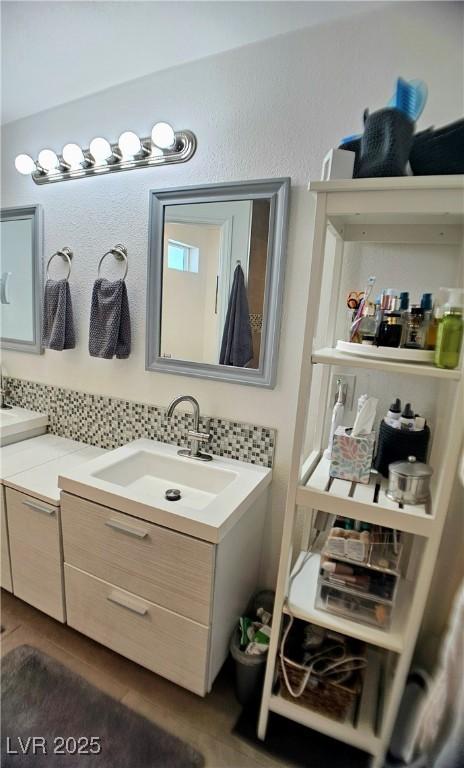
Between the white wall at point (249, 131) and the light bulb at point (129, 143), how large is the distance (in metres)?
0.09

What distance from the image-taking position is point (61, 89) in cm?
158

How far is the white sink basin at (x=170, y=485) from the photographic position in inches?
41.9

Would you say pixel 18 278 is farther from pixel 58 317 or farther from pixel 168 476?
pixel 168 476

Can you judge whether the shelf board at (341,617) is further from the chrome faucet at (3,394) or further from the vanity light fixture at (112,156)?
the chrome faucet at (3,394)

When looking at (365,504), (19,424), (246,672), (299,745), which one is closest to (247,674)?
(246,672)

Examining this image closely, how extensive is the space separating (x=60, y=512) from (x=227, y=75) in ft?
5.67

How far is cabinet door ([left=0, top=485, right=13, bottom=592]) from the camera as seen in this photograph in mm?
1445

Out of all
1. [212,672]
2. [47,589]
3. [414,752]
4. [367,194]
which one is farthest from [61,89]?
[414,752]

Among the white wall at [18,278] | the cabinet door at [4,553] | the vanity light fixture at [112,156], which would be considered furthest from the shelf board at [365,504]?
the white wall at [18,278]

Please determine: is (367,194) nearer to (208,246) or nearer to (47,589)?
(208,246)

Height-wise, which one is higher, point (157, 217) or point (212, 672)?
point (157, 217)

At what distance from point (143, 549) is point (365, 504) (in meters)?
0.70

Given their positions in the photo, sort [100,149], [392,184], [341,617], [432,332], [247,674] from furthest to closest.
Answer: [100,149] < [247,674] < [341,617] < [432,332] < [392,184]

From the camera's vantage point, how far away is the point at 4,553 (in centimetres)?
150
